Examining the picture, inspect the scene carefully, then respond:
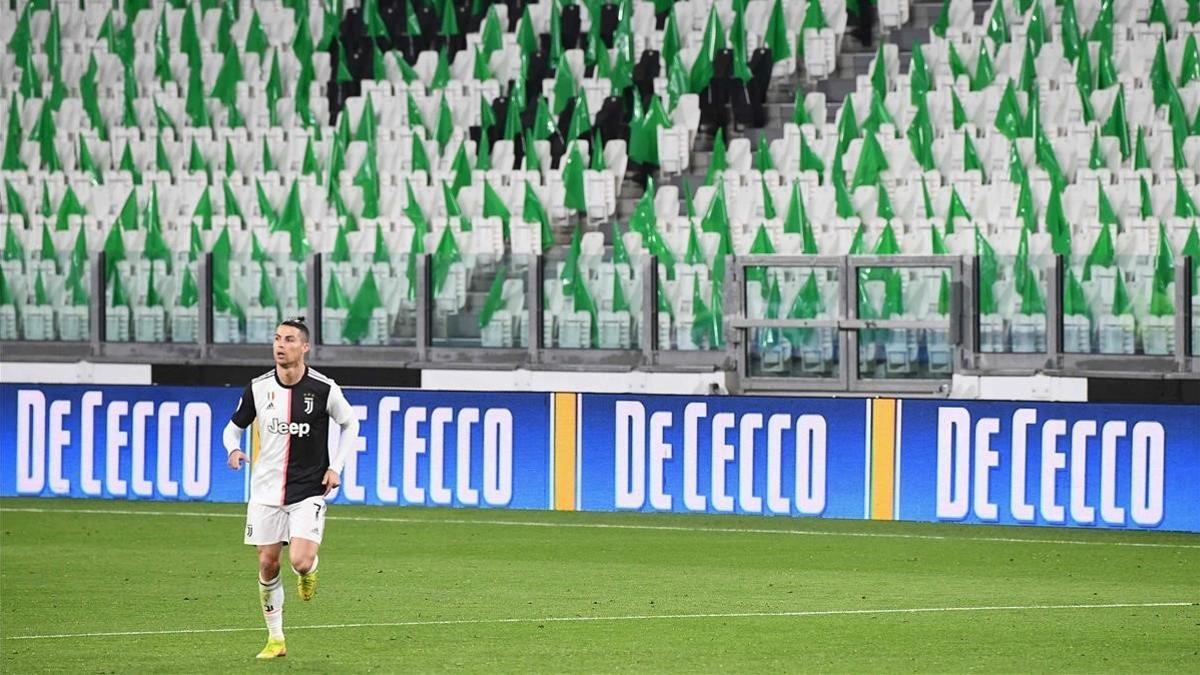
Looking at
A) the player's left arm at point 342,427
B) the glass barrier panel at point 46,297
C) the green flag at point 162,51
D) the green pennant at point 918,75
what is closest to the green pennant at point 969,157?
the green pennant at point 918,75

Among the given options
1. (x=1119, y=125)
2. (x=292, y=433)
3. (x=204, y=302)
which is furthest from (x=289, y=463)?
(x=1119, y=125)

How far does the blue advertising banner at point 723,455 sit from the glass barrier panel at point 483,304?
188 centimetres

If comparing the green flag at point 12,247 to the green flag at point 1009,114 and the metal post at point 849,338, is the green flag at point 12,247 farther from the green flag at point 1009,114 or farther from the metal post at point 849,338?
the green flag at point 1009,114

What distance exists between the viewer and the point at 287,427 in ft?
30.8

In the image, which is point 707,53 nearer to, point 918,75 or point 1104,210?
point 918,75

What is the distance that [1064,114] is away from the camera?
19688mm

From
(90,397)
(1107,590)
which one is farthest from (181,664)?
(90,397)

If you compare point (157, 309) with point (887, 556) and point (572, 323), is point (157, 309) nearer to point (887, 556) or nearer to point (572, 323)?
point (572, 323)

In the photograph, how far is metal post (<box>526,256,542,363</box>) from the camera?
58.1ft

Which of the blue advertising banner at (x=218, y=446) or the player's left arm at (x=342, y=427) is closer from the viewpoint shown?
the player's left arm at (x=342, y=427)

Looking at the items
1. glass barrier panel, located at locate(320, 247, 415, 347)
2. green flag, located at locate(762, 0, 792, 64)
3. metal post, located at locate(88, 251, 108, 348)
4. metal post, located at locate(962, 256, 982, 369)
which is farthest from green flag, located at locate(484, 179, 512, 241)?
metal post, located at locate(962, 256, 982, 369)

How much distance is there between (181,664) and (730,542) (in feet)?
20.1

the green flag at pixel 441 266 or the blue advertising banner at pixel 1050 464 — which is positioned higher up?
the green flag at pixel 441 266

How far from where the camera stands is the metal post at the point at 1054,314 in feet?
53.3
